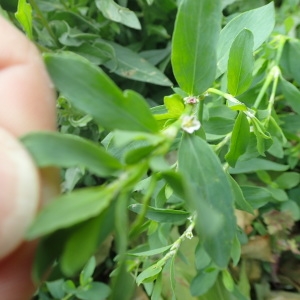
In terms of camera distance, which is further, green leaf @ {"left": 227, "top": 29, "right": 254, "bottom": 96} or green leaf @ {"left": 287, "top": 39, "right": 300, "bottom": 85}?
green leaf @ {"left": 287, "top": 39, "right": 300, "bottom": 85}

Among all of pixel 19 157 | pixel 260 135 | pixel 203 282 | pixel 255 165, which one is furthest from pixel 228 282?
pixel 19 157

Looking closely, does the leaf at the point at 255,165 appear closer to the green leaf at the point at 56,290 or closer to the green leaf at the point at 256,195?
the green leaf at the point at 256,195

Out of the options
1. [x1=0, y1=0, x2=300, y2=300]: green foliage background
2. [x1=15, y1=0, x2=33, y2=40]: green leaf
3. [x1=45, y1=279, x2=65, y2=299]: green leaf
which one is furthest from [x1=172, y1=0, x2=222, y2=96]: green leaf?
[x1=45, y1=279, x2=65, y2=299]: green leaf

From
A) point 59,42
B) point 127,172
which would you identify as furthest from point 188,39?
→ point 59,42

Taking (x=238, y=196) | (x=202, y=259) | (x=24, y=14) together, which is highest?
(x=24, y=14)

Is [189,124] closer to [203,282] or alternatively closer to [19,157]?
[19,157]

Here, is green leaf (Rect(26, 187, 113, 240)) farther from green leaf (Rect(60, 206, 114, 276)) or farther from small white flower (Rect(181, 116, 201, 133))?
small white flower (Rect(181, 116, 201, 133))

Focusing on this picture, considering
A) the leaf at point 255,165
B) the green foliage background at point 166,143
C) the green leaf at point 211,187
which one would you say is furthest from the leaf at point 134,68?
the green leaf at point 211,187
